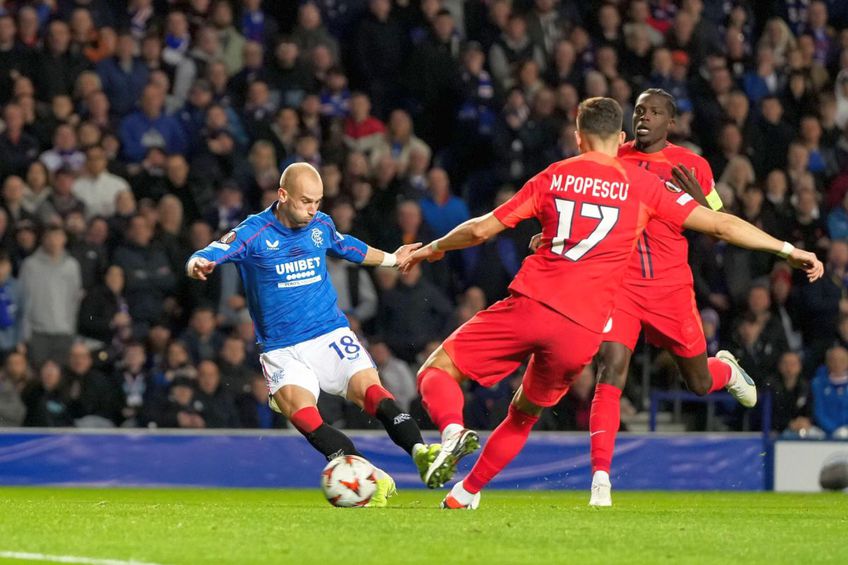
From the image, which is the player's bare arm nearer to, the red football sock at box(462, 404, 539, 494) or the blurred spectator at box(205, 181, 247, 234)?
the red football sock at box(462, 404, 539, 494)

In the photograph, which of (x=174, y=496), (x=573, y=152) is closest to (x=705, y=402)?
(x=573, y=152)

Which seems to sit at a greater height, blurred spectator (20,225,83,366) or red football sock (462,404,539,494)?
blurred spectator (20,225,83,366)

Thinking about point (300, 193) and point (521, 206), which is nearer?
point (521, 206)

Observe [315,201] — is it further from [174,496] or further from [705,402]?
[705,402]

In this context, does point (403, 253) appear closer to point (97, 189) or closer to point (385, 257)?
point (385, 257)

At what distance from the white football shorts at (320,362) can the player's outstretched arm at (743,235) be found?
2.38m

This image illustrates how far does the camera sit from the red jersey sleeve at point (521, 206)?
29.7ft

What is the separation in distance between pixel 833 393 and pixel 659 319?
6619 mm

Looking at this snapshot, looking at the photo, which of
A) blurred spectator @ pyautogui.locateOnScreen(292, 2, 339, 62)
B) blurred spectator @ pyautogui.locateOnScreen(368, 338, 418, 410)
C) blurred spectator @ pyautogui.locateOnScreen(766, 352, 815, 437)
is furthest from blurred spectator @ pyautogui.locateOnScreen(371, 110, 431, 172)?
blurred spectator @ pyautogui.locateOnScreen(766, 352, 815, 437)

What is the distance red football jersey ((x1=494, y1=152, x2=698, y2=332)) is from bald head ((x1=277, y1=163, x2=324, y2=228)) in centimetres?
159

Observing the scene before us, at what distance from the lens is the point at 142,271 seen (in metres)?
16.3

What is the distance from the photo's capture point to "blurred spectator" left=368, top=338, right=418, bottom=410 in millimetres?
16219

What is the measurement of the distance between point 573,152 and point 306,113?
115 inches

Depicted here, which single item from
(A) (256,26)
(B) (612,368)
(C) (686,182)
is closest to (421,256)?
(B) (612,368)
